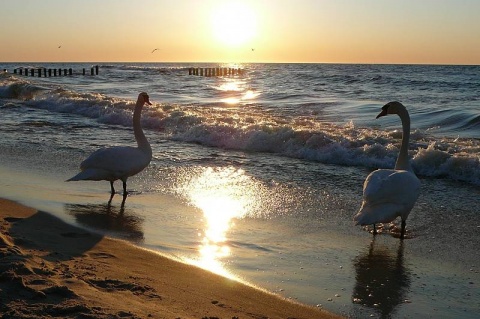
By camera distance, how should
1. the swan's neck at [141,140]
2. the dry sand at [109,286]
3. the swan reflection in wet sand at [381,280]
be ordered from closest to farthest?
the dry sand at [109,286]
the swan reflection in wet sand at [381,280]
the swan's neck at [141,140]

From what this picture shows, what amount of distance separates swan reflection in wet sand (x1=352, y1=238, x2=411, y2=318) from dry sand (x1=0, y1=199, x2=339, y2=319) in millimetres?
559

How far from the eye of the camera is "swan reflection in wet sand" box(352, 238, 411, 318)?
533 centimetres

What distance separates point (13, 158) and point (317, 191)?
603cm

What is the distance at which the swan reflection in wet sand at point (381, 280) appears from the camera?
17.5 ft

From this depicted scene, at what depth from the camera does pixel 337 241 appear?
23.8ft

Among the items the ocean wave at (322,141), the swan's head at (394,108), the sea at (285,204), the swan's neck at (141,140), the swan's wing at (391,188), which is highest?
the swan's head at (394,108)

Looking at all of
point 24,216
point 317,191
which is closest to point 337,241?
point 317,191

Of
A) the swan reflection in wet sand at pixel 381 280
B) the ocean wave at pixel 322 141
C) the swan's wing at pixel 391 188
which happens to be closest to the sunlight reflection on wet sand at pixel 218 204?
the swan reflection in wet sand at pixel 381 280

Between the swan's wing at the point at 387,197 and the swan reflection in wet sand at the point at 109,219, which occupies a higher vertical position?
the swan's wing at the point at 387,197

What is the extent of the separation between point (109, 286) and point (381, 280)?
259cm

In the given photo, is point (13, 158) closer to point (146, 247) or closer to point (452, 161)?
point (146, 247)

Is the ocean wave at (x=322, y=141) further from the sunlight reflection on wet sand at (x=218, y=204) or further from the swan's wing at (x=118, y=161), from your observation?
the swan's wing at (x=118, y=161)

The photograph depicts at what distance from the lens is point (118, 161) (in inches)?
362

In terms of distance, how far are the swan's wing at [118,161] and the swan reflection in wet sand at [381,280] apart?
3827 mm
